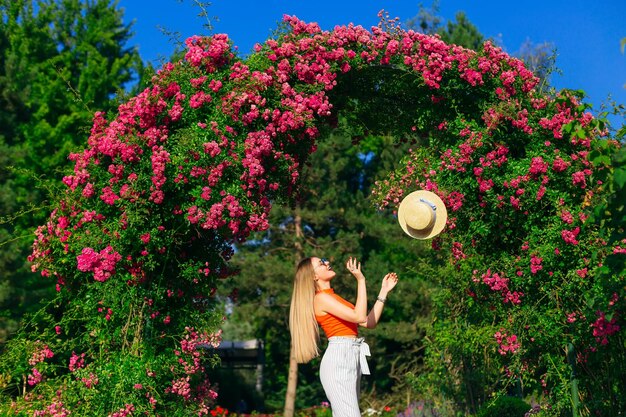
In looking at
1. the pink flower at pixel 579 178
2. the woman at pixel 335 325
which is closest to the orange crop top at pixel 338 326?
the woman at pixel 335 325

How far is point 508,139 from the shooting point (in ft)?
24.1

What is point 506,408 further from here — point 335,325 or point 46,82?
point 46,82

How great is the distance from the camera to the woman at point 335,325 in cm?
562

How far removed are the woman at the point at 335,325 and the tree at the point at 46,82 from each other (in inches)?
527

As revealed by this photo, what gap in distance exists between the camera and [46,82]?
78.7ft

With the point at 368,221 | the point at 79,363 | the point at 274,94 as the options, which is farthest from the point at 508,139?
the point at 368,221

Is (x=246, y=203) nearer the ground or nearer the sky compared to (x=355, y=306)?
nearer the sky

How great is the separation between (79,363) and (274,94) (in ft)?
9.45

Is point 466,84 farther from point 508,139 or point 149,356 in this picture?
point 149,356

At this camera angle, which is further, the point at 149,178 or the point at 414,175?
the point at 414,175

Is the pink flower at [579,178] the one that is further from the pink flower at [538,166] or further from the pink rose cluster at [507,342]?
the pink rose cluster at [507,342]

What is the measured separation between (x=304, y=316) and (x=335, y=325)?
24 cm

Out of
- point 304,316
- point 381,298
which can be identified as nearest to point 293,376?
point 304,316

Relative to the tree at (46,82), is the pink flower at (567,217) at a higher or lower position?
lower
